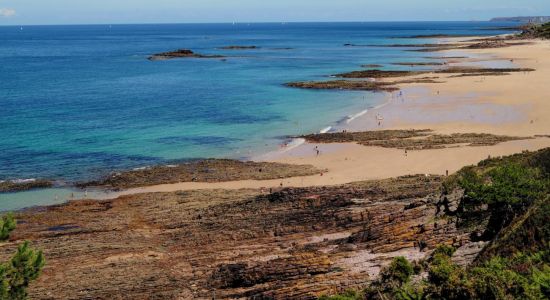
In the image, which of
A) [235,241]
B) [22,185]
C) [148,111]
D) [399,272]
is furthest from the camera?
[148,111]

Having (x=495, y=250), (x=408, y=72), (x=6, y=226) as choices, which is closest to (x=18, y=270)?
(x=6, y=226)

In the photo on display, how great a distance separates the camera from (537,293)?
10.7 m

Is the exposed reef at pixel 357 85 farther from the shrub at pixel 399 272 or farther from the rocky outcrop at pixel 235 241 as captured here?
the shrub at pixel 399 272

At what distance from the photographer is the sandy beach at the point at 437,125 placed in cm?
3266

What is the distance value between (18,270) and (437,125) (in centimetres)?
3682

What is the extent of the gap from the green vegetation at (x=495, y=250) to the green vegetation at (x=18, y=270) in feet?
29.5

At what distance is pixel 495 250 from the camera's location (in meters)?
13.9

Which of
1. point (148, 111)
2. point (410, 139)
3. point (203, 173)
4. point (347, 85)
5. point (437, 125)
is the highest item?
point (347, 85)

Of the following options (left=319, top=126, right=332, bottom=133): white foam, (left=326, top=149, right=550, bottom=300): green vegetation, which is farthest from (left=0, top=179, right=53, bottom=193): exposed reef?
(left=326, top=149, right=550, bottom=300): green vegetation

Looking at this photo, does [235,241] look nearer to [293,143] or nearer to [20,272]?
[20,272]

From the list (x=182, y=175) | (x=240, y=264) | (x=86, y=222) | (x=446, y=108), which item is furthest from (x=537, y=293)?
(x=446, y=108)

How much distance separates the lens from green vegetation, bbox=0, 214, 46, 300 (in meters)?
14.6

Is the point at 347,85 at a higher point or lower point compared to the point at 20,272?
higher

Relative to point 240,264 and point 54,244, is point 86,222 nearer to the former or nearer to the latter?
point 54,244
